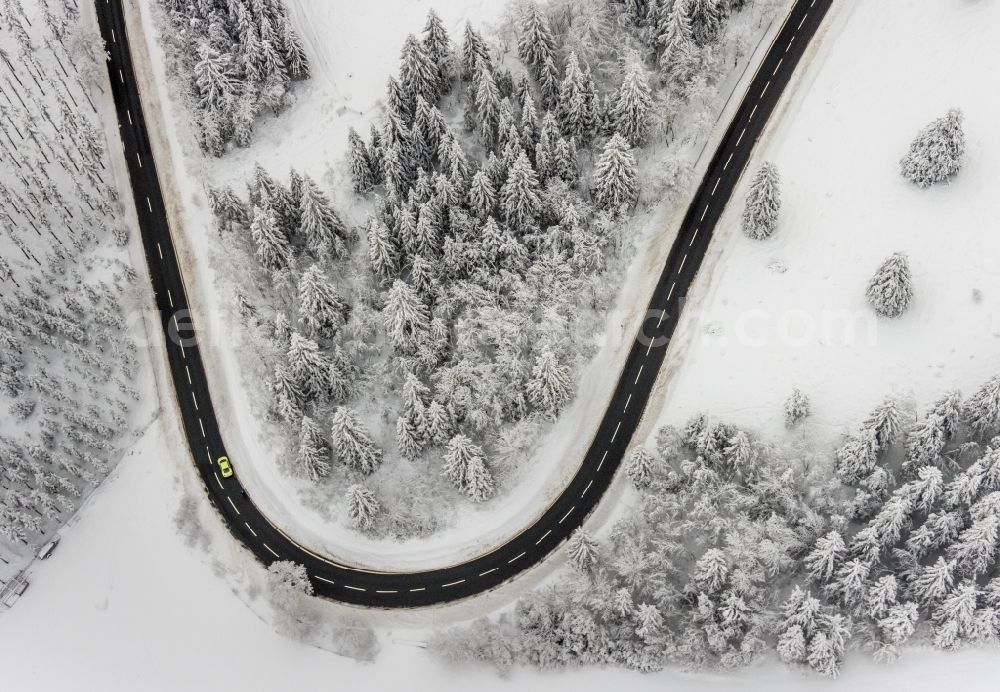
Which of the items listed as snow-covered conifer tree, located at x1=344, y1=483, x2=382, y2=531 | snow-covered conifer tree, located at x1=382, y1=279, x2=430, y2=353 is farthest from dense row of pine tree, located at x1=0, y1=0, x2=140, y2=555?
snow-covered conifer tree, located at x1=382, y1=279, x2=430, y2=353

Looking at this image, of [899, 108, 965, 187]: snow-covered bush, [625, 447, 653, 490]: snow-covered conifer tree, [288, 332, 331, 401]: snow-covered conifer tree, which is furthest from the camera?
[899, 108, 965, 187]: snow-covered bush

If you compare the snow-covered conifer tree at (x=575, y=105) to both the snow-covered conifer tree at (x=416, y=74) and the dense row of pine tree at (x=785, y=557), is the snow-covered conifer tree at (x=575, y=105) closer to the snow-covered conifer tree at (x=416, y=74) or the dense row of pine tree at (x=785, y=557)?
the snow-covered conifer tree at (x=416, y=74)

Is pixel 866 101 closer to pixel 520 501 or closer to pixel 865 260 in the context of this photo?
pixel 865 260

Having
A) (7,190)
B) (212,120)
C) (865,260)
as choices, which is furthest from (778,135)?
(7,190)

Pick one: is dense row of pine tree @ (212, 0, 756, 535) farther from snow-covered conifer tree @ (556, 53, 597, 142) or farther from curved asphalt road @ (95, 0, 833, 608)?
curved asphalt road @ (95, 0, 833, 608)

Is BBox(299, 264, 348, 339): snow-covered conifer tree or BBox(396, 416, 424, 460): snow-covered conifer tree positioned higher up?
BBox(299, 264, 348, 339): snow-covered conifer tree

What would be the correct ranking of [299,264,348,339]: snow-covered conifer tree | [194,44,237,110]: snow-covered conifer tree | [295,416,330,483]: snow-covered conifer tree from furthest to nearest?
[194,44,237,110]: snow-covered conifer tree, [299,264,348,339]: snow-covered conifer tree, [295,416,330,483]: snow-covered conifer tree
